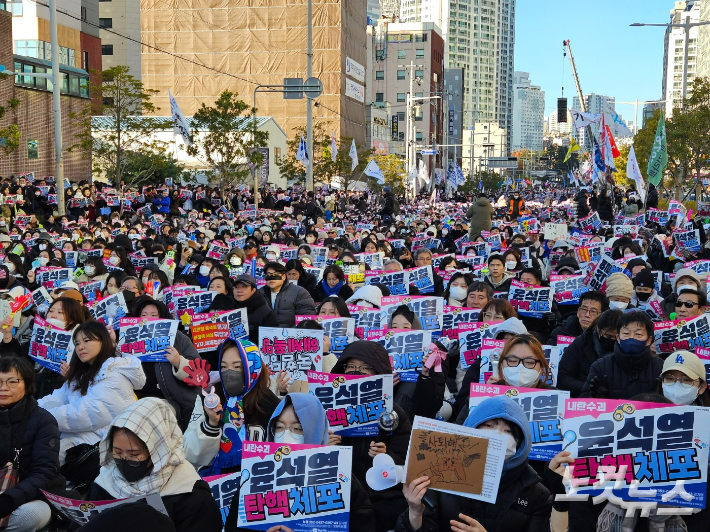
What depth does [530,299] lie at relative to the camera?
415 inches

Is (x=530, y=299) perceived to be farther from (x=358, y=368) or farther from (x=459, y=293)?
(x=358, y=368)

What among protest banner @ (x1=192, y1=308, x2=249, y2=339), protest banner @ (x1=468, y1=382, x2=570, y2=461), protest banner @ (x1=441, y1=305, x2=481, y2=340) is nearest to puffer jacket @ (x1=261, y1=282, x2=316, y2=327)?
protest banner @ (x1=192, y1=308, x2=249, y2=339)

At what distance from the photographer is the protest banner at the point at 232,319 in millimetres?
9094

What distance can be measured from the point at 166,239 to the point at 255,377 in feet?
49.6

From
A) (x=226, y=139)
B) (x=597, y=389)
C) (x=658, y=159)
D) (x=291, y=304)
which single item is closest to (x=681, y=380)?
(x=597, y=389)

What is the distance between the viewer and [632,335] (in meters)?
6.45

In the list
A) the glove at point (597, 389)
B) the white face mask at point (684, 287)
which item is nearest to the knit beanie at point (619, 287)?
the white face mask at point (684, 287)

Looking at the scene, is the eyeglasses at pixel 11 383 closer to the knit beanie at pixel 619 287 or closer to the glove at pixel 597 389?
the glove at pixel 597 389

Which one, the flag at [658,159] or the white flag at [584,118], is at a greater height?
the white flag at [584,118]

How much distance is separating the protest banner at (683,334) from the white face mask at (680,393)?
277cm

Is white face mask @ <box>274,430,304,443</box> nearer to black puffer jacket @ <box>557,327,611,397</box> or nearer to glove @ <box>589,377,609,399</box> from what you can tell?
glove @ <box>589,377,609,399</box>

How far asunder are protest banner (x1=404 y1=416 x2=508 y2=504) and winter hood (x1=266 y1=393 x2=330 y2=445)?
2.61ft

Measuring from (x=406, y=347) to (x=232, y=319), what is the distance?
246cm

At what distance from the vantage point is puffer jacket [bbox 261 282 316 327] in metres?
10.6
